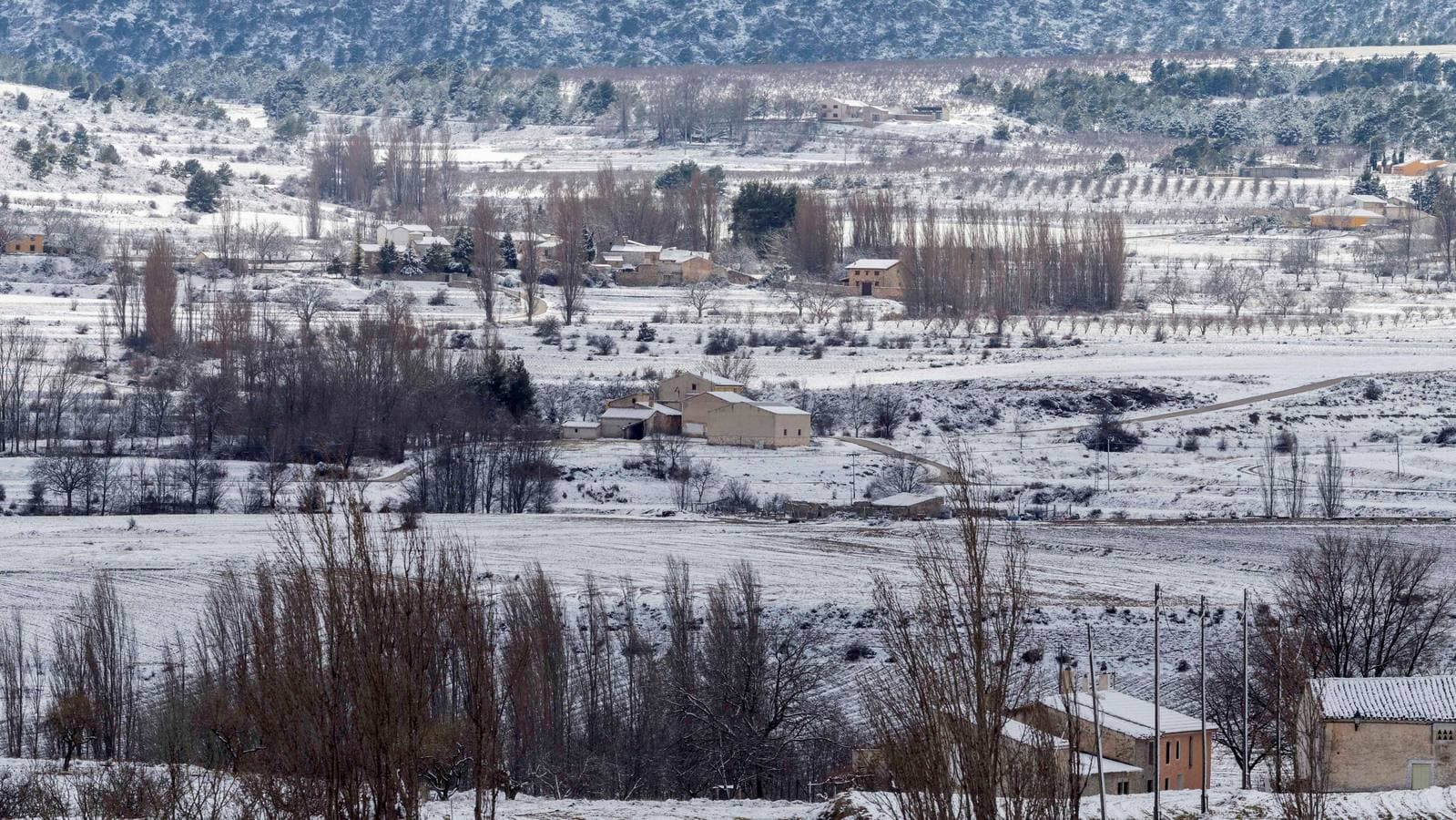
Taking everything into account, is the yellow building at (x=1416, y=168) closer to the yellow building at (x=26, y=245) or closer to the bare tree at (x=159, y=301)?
the yellow building at (x=26, y=245)

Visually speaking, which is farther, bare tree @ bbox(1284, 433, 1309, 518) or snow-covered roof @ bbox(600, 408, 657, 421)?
snow-covered roof @ bbox(600, 408, 657, 421)

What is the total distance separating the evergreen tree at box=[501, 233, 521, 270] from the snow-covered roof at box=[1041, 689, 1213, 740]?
181 ft

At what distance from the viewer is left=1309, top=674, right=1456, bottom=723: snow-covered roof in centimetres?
2123

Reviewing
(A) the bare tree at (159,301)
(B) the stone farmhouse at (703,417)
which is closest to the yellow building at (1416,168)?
(B) the stone farmhouse at (703,417)

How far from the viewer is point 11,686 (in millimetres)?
25750

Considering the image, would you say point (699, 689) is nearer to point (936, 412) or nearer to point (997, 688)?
point (997, 688)

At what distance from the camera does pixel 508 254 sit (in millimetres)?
77750

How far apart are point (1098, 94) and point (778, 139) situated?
23.7 meters

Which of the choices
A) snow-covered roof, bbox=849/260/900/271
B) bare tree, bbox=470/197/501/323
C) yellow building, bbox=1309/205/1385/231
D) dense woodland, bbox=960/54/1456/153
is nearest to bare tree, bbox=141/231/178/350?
bare tree, bbox=470/197/501/323

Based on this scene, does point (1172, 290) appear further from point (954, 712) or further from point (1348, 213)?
point (954, 712)

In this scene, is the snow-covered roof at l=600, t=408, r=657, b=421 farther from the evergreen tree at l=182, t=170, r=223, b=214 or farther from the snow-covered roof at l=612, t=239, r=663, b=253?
the evergreen tree at l=182, t=170, r=223, b=214

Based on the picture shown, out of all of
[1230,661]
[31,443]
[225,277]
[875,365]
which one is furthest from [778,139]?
[1230,661]

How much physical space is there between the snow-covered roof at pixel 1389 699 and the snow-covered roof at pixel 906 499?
19.4 m

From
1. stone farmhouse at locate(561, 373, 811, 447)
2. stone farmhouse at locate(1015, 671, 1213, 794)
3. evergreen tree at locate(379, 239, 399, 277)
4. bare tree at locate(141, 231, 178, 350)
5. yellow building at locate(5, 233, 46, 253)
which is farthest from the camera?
yellow building at locate(5, 233, 46, 253)
